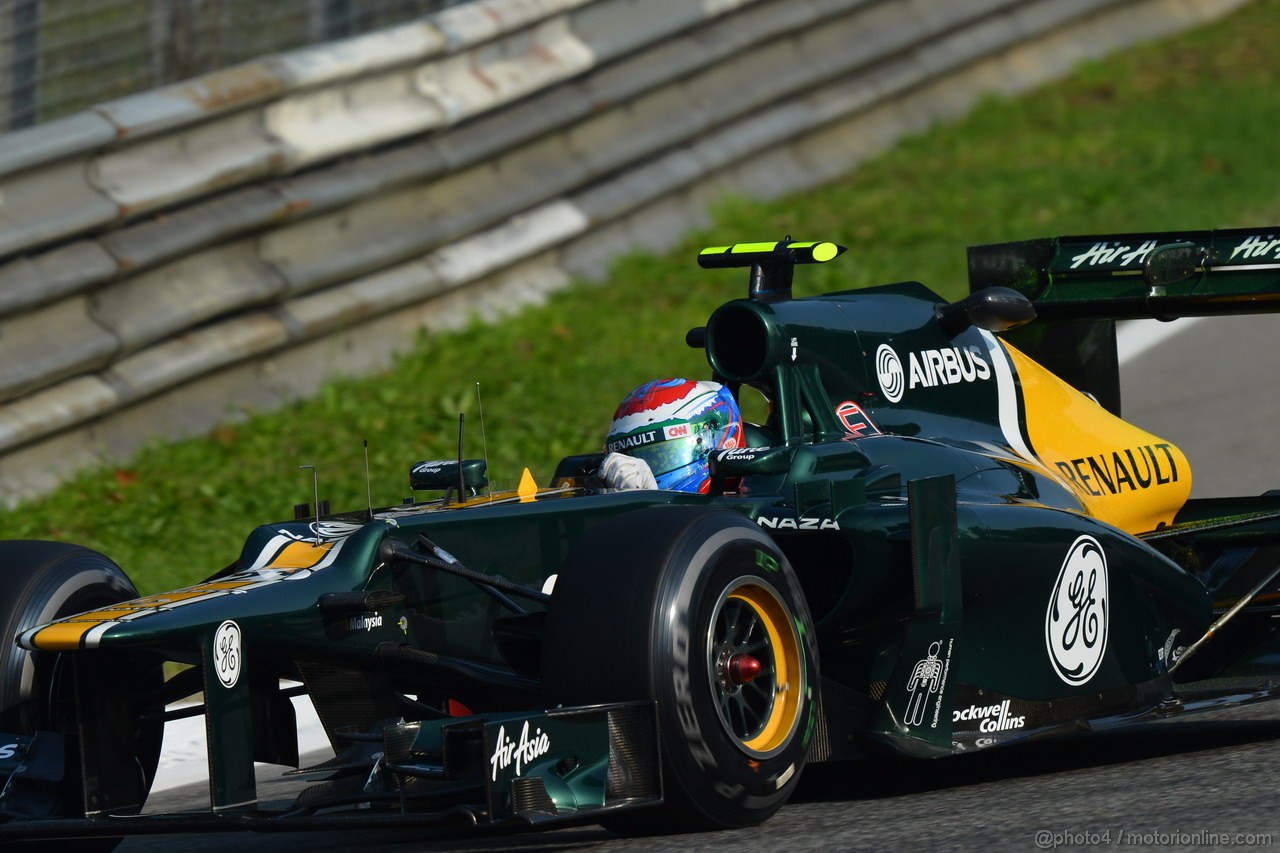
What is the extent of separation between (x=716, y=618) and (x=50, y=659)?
68.4 inches

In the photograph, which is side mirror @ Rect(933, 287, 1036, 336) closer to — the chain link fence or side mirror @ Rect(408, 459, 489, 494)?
side mirror @ Rect(408, 459, 489, 494)

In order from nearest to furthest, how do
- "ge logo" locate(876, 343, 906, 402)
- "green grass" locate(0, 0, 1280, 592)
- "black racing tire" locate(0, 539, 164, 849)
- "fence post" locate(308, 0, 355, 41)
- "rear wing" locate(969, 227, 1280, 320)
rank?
"black racing tire" locate(0, 539, 164, 849), "ge logo" locate(876, 343, 906, 402), "rear wing" locate(969, 227, 1280, 320), "green grass" locate(0, 0, 1280, 592), "fence post" locate(308, 0, 355, 41)

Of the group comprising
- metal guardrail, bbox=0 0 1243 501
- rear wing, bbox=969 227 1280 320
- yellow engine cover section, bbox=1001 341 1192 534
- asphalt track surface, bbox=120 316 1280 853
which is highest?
metal guardrail, bbox=0 0 1243 501

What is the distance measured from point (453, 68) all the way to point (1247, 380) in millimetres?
5015

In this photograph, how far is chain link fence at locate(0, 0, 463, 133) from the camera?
9867 millimetres

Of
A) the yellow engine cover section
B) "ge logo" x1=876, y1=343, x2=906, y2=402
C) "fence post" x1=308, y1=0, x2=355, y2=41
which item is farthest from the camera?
"fence post" x1=308, y1=0, x2=355, y2=41

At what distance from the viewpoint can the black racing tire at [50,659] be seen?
16.3ft

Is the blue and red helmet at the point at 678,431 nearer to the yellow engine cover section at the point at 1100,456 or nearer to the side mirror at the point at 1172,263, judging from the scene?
the yellow engine cover section at the point at 1100,456

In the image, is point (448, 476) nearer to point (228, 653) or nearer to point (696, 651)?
point (228, 653)

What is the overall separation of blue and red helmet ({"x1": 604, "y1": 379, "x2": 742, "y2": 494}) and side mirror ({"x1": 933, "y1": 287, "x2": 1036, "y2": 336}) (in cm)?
98

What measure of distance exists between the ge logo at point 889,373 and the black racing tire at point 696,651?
1452 millimetres

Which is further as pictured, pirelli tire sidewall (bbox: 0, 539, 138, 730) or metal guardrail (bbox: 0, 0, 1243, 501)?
metal guardrail (bbox: 0, 0, 1243, 501)

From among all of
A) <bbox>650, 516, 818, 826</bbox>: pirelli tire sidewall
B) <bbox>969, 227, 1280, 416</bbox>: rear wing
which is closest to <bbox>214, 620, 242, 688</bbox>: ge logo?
<bbox>650, 516, 818, 826</bbox>: pirelli tire sidewall

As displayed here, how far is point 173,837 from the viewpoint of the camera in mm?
5820
